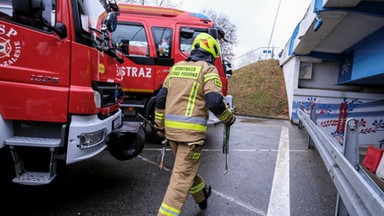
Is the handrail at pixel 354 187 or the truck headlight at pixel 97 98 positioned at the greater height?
the truck headlight at pixel 97 98

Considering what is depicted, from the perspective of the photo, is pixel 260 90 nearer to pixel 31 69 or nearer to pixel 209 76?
pixel 209 76

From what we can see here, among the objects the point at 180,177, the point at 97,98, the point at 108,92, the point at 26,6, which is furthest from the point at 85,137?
the point at 26,6

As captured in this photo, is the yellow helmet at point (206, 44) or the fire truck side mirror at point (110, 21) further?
the fire truck side mirror at point (110, 21)

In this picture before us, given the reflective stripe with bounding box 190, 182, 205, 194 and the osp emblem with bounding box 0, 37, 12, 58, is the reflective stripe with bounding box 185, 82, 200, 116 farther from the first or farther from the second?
the osp emblem with bounding box 0, 37, 12, 58

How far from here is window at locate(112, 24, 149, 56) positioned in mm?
6262

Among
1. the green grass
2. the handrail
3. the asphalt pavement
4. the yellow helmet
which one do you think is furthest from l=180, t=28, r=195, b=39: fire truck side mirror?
the green grass

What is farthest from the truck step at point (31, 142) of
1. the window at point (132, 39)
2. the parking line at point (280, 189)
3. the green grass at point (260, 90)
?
the green grass at point (260, 90)

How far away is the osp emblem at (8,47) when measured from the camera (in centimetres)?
255

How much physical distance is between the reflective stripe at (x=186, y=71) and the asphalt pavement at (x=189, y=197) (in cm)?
160

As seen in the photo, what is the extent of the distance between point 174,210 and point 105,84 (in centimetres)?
191

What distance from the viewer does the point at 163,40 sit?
6309 mm

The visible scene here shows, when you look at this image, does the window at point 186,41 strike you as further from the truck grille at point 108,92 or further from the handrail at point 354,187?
the handrail at point 354,187

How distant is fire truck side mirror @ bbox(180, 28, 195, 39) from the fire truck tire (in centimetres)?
338

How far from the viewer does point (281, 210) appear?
10.3ft
